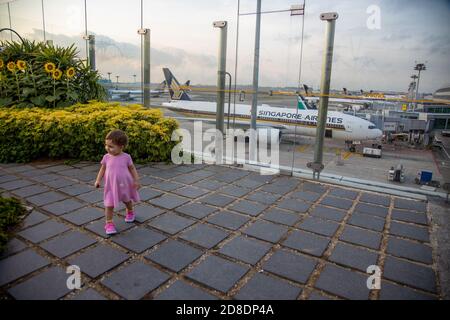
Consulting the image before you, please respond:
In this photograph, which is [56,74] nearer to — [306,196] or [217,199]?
[217,199]

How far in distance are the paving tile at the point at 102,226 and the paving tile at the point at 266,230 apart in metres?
1.31

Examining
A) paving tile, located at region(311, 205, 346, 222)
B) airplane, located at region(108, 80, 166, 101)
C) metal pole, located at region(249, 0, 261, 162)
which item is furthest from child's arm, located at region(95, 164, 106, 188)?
airplane, located at region(108, 80, 166, 101)

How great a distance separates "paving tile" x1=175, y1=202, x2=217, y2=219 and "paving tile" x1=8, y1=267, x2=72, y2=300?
4.99 feet

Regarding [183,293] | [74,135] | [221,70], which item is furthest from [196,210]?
[221,70]

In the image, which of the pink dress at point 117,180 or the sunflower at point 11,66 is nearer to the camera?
the pink dress at point 117,180

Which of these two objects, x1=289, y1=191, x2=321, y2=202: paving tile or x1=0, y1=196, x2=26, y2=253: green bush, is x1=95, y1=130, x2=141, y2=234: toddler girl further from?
x1=289, y1=191, x2=321, y2=202: paving tile

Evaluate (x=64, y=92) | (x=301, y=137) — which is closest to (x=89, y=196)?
(x=64, y=92)

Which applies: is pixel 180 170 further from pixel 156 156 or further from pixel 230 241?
→ pixel 230 241

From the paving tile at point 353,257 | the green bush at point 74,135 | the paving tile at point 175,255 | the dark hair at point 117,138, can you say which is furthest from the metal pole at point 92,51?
the paving tile at point 353,257

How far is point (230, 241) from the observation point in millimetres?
2982

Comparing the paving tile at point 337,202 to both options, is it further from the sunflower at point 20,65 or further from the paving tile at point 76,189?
the sunflower at point 20,65

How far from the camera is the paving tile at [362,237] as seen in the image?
9.88 ft

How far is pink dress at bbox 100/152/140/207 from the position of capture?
3.06 m

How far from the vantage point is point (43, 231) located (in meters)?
3.06
